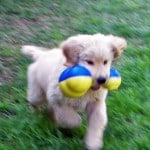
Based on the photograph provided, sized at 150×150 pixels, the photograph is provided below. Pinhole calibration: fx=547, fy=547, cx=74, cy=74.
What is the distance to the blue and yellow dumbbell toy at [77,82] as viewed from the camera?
3.69m

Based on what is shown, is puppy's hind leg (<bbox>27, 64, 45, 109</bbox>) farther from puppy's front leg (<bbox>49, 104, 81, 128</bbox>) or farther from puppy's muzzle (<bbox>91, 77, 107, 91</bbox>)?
puppy's muzzle (<bbox>91, 77, 107, 91</bbox>)

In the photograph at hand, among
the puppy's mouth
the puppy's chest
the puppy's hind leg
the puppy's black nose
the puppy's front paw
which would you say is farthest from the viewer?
the puppy's hind leg

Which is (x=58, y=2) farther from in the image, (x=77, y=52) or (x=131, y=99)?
(x=77, y=52)

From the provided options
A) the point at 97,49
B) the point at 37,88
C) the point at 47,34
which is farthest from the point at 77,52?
the point at 47,34

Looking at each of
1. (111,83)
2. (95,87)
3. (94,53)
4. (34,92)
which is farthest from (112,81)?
(34,92)

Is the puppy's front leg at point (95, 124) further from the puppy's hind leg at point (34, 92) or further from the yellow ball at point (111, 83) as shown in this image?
the puppy's hind leg at point (34, 92)

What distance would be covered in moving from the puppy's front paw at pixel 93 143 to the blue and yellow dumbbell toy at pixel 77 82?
1.06 feet

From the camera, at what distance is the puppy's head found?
367cm

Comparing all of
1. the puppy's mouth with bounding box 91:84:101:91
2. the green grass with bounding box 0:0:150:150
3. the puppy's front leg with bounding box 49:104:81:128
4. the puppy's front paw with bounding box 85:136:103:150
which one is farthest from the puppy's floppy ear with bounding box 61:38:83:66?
the green grass with bounding box 0:0:150:150

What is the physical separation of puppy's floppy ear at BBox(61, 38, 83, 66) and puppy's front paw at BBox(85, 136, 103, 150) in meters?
0.55

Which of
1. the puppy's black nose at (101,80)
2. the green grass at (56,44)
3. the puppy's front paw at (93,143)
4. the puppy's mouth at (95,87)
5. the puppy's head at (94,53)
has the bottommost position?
the green grass at (56,44)

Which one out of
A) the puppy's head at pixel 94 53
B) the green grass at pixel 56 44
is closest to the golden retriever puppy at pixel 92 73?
the puppy's head at pixel 94 53

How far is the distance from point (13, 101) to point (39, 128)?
618 millimetres

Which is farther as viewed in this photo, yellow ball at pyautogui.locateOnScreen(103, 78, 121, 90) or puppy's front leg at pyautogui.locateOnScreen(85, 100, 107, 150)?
puppy's front leg at pyautogui.locateOnScreen(85, 100, 107, 150)
